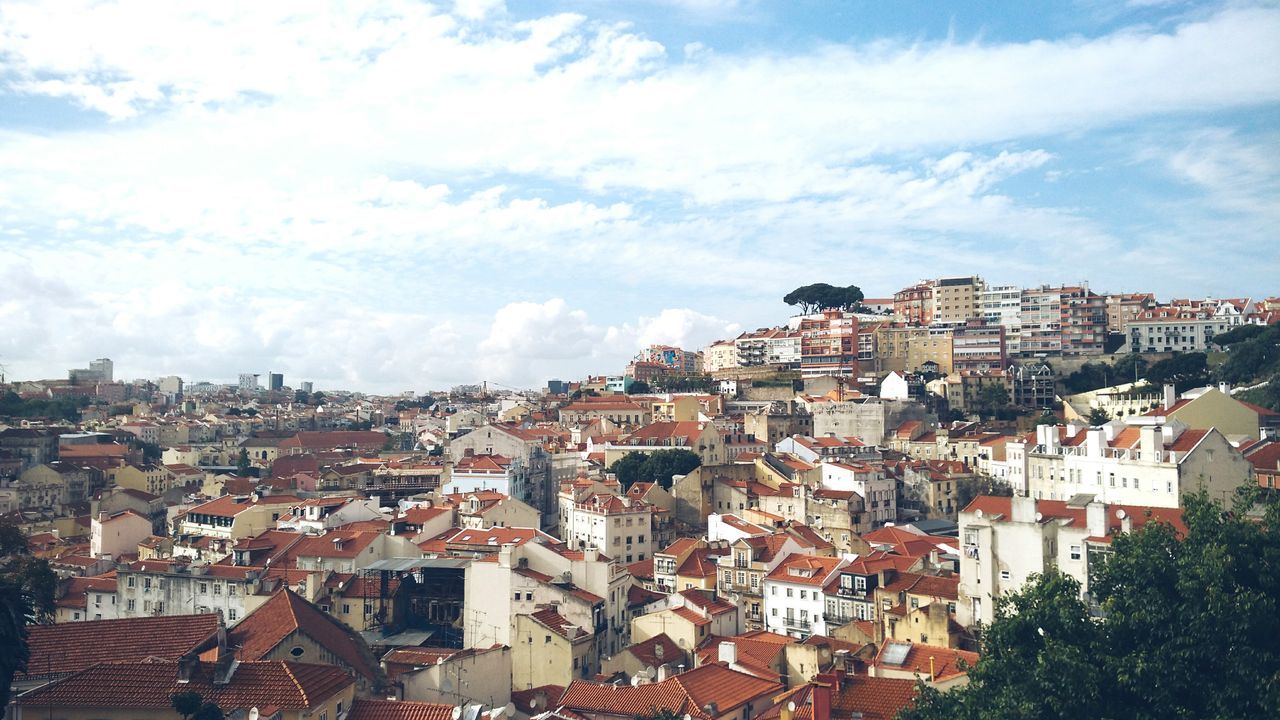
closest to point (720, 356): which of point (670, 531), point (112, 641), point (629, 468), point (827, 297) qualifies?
point (827, 297)

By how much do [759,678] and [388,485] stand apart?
40463 millimetres

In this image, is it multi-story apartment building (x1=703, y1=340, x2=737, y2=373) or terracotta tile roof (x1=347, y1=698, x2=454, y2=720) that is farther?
multi-story apartment building (x1=703, y1=340, x2=737, y2=373)

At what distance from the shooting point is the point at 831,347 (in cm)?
10275

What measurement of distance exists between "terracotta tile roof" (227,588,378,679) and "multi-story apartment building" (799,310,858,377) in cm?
7428

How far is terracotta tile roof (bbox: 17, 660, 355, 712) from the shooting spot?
21859mm

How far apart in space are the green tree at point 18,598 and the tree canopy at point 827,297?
94055mm

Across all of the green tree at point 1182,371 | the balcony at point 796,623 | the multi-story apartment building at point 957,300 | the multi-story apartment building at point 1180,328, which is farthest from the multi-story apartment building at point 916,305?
the balcony at point 796,623

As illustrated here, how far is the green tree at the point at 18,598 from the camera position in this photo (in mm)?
22078

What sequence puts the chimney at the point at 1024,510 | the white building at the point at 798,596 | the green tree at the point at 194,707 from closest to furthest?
the green tree at the point at 194,707, the chimney at the point at 1024,510, the white building at the point at 798,596

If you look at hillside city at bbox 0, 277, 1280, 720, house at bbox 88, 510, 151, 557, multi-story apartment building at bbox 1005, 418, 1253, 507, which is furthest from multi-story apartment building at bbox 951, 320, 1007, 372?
house at bbox 88, 510, 151, 557

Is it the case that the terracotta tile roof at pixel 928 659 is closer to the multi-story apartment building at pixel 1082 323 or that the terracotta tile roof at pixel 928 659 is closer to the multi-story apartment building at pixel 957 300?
the multi-story apartment building at pixel 1082 323

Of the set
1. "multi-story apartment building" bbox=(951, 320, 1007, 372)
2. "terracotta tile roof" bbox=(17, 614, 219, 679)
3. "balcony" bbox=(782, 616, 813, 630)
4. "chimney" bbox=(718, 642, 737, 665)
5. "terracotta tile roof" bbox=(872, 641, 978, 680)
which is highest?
"multi-story apartment building" bbox=(951, 320, 1007, 372)

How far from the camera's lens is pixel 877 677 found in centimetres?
2772

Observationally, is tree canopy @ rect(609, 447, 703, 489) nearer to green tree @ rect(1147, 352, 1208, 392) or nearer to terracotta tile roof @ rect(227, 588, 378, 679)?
terracotta tile roof @ rect(227, 588, 378, 679)
